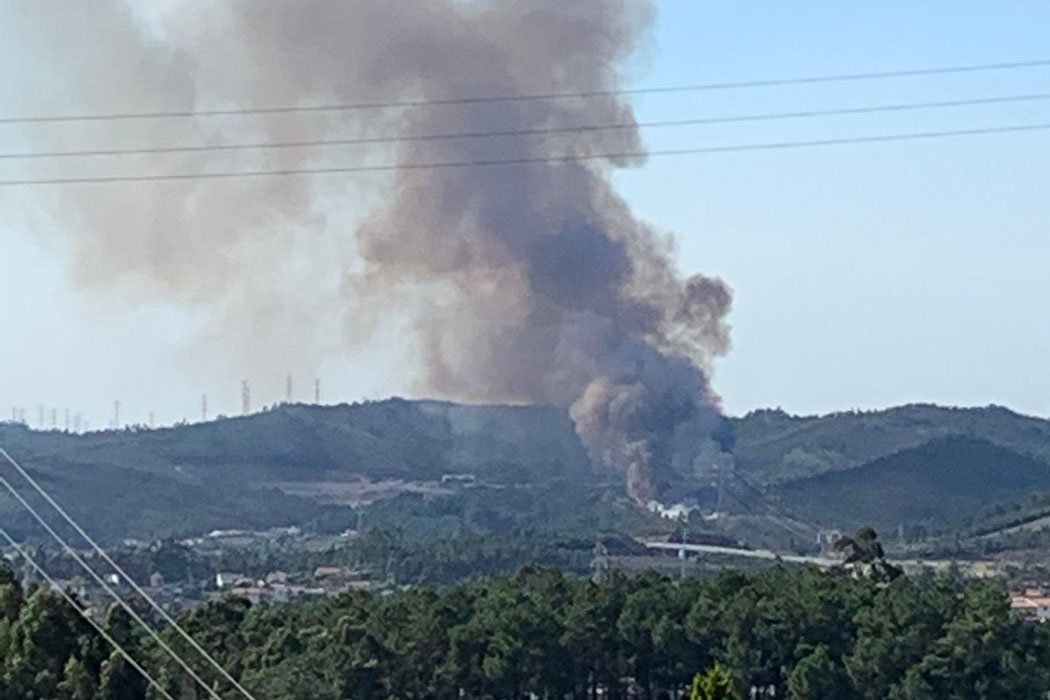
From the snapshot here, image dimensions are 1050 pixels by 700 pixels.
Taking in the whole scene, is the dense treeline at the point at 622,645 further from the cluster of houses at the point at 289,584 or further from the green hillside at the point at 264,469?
the green hillside at the point at 264,469

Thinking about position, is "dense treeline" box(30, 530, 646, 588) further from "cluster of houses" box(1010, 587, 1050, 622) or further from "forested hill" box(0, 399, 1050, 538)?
"cluster of houses" box(1010, 587, 1050, 622)

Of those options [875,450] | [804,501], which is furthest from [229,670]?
[875,450]

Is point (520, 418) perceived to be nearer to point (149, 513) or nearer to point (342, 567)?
point (149, 513)

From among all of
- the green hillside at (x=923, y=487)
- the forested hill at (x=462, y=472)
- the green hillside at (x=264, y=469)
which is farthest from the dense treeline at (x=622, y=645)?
the green hillside at (x=264, y=469)

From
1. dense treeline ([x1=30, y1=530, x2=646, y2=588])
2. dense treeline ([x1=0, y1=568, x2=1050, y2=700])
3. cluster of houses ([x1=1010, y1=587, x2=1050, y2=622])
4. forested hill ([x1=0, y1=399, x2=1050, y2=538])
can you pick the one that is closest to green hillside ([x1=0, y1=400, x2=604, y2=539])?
forested hill ([x1=0, y1=399, x2=1050, y2=538])

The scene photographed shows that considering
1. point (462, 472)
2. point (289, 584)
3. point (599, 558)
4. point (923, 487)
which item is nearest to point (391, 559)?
point (289, 584)

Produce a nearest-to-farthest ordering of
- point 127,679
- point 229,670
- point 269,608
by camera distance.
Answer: point 127,679 < point 229,670 < point 269,608
